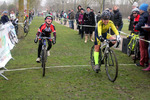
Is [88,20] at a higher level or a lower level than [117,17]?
lower

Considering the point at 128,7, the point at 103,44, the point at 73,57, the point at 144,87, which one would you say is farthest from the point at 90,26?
the point at 128,7

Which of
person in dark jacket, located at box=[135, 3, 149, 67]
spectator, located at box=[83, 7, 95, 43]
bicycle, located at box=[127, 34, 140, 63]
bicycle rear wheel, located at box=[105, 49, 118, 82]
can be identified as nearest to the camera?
bicycle rear wheel, located at box=[105, 49, 118, 82]

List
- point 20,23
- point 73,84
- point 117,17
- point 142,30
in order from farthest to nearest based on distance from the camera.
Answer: point 20,23
point 117,17
point 142,30
point 73,84

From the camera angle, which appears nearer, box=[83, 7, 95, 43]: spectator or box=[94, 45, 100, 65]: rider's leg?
box=[94, 45, 100, 65]: rider's leg

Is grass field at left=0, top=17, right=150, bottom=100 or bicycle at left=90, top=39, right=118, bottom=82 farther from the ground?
bicycle at left=90, top=39, right=118, bottom=82

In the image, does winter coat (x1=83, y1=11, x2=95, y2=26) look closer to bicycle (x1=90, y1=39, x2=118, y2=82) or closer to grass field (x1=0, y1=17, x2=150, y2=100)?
grass field (x1=0, y1=17, x2=150, y2=100)

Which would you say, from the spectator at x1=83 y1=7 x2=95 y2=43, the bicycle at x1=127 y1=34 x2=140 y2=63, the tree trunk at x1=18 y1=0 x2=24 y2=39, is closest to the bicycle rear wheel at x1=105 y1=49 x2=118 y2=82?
the bicycle at x1=127 y1=34 x2=140 y2=63

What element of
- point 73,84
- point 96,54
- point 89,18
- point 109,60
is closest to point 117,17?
point 89,18

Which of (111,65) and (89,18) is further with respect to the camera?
(89,18)

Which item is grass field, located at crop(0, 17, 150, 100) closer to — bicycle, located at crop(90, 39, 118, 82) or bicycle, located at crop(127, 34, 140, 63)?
bicycle, located at crop(90, 39, 118, 82)

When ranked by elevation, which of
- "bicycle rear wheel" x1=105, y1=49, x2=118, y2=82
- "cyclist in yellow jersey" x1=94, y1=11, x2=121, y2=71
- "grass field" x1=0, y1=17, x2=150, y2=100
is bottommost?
"grass field" x1=0, y1=17, x2=150, y2=100

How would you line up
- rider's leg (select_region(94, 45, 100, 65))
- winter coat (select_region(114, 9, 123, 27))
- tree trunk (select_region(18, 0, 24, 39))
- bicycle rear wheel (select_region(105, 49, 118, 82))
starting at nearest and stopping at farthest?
bicycle rear wheel (select_region(105, 49, 118, 82))
rider's leg (select_region(94, 45, 100, 65))
winter coat (select_region(114, 9, 123, 27))
tree trunk (select_region(18, 0, 24, 39))

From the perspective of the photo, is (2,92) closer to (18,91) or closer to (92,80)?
(18,91)

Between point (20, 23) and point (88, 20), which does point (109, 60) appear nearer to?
point (88, 20)
